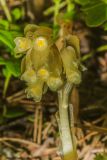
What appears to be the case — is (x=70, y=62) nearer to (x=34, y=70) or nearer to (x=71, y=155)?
(x=34, y=70)

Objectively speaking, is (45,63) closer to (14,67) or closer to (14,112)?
(14,67)

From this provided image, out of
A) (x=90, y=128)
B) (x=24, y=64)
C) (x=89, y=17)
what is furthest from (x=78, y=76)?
(x=90, y=128)

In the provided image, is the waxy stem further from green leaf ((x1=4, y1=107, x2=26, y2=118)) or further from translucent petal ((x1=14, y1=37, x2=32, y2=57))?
green leaf ((x1=4, y1=107, x2=26, y2=118))

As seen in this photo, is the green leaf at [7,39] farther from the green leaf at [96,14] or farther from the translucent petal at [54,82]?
the translucent petal at [54,82]

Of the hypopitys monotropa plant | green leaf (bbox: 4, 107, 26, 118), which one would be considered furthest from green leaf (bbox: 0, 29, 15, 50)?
green leaf (bbox: 4, 107, 26, 118)

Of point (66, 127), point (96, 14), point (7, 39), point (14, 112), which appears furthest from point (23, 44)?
point (14, 112)

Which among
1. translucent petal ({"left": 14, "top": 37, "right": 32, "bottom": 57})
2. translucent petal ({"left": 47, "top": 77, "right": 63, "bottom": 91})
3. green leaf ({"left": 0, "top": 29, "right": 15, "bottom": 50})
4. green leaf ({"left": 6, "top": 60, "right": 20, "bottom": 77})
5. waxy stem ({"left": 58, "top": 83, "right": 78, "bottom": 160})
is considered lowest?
waxy stem ({"left": 58, "top": 83, "right": 78, "bottom": 160})

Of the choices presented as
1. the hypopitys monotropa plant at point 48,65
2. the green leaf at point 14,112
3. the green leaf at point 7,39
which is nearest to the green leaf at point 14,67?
the green leaf at point 7,39
